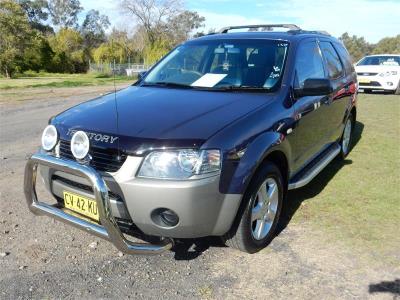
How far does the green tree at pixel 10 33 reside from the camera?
31058 mm

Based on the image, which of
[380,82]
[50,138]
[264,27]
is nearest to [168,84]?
[50,138]

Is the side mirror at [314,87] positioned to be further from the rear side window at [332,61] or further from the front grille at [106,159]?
the front grille at [106,159]

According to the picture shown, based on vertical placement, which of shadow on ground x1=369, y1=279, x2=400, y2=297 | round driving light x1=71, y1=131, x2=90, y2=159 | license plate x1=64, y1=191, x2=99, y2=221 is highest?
round driving light x1=71, y1=131, x2=90, y2=159

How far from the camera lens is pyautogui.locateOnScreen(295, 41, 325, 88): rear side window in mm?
4216

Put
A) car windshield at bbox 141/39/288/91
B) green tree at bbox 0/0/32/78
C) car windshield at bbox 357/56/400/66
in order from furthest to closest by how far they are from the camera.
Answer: green tree at bbox 0/0/32/78, car windshield at bbox 357/56/400/66, car windshield at bbox 141/39/288/91

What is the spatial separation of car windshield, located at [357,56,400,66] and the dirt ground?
13.4 metres

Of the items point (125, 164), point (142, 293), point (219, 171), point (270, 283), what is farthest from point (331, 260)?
point (125, 164)

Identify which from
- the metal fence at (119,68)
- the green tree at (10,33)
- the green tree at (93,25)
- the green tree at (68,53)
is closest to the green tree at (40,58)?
the green tree at (68,53)

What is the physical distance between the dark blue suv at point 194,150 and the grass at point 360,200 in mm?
446

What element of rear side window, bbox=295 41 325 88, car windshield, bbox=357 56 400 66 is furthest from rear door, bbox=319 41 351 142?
car windshield, bbox=357 56 400 66

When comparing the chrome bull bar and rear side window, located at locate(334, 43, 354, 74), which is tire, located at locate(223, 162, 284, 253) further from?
rear side window, located at locate(334, 43, 354, 74)

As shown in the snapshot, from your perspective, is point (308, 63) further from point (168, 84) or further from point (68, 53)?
point (68, 53)

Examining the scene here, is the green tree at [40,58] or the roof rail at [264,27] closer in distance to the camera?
the roof rail at [264,27]

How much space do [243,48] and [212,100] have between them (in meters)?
1.04
